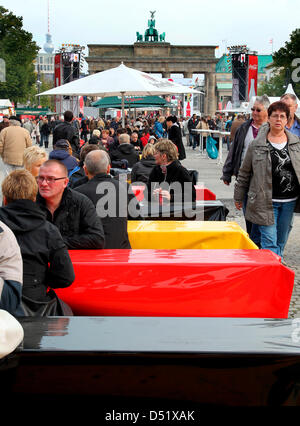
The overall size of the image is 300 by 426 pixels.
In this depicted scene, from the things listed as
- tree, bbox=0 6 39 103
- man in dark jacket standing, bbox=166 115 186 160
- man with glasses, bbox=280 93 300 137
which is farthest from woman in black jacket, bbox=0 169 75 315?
tree, bbox=0 6 39 103

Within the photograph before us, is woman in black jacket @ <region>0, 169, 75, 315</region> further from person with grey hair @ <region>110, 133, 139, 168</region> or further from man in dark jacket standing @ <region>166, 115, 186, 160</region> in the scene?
man in dark jacket standing @ <region>166, 115, 186, 160</region>

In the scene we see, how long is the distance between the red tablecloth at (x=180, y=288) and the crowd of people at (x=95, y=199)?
0.31m

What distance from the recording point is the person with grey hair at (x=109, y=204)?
5.31m

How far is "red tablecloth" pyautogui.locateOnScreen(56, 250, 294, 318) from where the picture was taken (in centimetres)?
412

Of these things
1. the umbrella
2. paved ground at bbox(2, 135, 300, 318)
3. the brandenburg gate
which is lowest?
paved ground at bbox(2, 135, 300, 318)

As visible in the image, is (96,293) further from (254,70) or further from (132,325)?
(254,70)

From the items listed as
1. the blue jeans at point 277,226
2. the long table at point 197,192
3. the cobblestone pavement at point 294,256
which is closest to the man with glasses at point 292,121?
the blue jeans at point 277,226

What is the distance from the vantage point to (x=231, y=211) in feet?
37.8

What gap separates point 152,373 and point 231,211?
892cm

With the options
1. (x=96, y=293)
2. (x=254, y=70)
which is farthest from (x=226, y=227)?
(x=254, y=70)

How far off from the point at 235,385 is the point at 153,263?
1467mm

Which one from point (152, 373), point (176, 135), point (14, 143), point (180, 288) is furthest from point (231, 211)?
point (152, 373)

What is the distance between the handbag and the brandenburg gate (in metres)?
84.9

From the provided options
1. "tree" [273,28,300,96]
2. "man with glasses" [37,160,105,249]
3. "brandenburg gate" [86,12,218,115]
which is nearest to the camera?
"man with glasses" [37,160,105,249]
